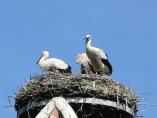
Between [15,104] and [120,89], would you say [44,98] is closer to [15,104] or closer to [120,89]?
[15,104]

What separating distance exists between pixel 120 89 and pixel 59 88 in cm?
133

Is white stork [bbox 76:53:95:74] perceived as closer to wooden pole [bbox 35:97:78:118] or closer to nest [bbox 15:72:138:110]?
nest [bbox 15:72:138:110]

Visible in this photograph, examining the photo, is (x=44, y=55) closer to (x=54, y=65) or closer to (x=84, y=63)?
(x=84, y=63)

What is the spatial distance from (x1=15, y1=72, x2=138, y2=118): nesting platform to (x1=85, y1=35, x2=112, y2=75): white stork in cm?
242

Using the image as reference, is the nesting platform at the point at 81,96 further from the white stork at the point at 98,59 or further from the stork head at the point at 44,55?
the stork head at the point at 44,55

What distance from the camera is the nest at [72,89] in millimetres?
14484

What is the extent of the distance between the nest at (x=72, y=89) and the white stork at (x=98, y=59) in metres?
2.29

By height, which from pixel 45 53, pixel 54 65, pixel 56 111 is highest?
pixel 45 53

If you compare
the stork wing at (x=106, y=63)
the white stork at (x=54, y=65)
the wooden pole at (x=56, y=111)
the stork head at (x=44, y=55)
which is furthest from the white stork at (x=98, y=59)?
the wooden pole at (x=56, y=111)

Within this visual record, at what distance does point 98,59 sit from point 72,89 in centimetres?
323

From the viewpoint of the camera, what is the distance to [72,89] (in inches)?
571

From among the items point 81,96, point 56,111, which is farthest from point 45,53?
point 56,111

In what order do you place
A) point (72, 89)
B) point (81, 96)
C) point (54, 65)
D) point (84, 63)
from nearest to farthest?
point (81, 96)
point (72, 89)
point (54, 65)
point (84, 63)

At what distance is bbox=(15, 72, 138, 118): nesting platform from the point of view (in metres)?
14.4
